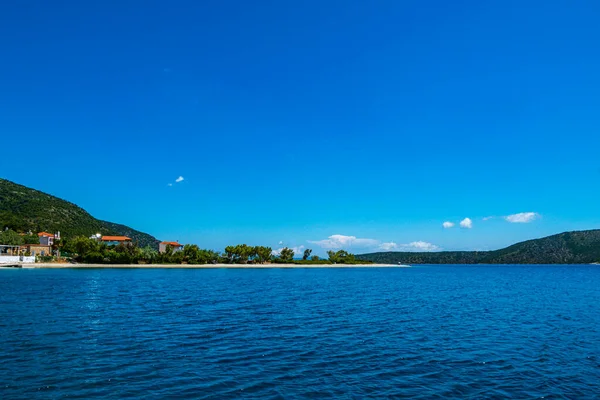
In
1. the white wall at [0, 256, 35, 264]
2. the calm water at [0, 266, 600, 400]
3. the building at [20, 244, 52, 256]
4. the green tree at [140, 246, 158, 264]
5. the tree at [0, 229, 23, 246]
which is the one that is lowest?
the calm water at [0, 266, 600, 400]

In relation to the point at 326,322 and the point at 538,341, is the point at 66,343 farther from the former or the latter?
the point at 538,341

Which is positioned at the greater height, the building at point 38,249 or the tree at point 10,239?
the tree at point 10,239

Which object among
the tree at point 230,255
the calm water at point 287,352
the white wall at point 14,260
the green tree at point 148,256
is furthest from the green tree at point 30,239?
the calm water at point 287,352

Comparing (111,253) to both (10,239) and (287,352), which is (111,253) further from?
(287,352)

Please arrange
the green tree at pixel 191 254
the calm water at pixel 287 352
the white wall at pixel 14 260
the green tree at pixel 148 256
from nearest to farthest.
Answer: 1. the calm water at pixel 287 352
2. the white wall at pixel 14 260
3. the green tree at pixel 148 256
4. the green tree at pixel 191 254

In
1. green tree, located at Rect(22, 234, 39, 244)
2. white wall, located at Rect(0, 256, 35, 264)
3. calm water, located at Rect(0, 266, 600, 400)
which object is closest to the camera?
calm water, located at Rect(0, 266, 600, 400)

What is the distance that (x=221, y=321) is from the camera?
3422 cm

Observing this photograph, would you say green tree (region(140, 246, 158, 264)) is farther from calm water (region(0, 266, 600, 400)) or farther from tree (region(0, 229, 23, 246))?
calm water (region(0, 266, 600, 400))

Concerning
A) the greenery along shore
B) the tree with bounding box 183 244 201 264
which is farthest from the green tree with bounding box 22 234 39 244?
the tree with bounding box 183 244 201 264

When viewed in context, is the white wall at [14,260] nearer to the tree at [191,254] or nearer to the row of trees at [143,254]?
the row of trees at [143,254]

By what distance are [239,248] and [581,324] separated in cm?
16848

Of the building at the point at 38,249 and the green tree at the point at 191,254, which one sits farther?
the green tree at the point at 191,254

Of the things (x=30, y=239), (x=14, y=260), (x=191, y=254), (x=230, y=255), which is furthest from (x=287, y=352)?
(x=30, y=239)

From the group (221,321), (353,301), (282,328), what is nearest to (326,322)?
(282,328)
